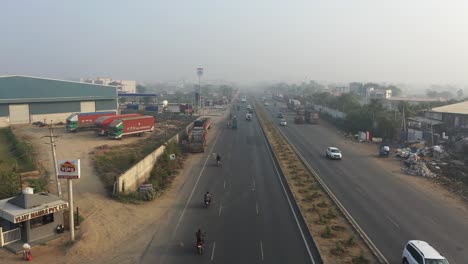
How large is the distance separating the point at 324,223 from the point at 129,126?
37019 mm

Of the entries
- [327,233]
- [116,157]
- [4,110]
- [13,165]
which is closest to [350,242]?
[327,233]

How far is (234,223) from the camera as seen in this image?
22250 millimetres

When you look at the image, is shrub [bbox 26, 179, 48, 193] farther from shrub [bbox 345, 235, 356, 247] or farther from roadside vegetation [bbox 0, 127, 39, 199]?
shrub [bbox 345, 235, 356, 247]

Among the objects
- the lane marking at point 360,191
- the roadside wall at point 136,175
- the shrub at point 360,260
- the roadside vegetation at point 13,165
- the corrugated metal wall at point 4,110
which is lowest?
the shrub at point 360,260

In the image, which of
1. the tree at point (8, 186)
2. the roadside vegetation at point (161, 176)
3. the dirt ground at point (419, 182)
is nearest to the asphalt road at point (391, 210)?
the dirt ground at point (419, 182)

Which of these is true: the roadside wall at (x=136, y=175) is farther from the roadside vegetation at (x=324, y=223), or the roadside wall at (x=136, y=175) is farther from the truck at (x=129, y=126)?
the truck at (x=129, y=126)

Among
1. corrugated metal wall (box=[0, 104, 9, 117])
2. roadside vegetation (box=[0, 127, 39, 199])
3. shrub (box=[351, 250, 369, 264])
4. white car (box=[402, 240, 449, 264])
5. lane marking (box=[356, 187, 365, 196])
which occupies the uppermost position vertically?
corrugated metal wall (box=[0, 104, 9, 117])

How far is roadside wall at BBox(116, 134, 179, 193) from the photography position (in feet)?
87.8

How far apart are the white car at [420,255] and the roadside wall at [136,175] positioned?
18776 mm

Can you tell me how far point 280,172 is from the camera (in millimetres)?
35594

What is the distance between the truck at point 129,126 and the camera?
5000 centimetres

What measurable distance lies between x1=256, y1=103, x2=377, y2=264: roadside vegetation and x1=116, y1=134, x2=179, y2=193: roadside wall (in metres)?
12.5

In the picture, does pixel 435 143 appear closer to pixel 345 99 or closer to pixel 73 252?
pixel 73 252

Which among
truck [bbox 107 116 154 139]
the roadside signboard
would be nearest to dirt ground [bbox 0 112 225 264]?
the roadside signboard
